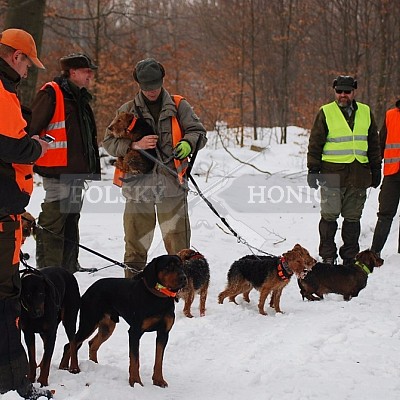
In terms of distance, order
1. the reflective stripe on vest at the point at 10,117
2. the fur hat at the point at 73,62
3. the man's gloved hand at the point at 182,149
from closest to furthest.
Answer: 1. the reflective stripe on vest at the point at 10,117
2. the fur hat at the point at 73,62
3. the man's gloved hand at the point at 182,149

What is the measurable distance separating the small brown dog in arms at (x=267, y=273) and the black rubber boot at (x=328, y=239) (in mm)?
1421

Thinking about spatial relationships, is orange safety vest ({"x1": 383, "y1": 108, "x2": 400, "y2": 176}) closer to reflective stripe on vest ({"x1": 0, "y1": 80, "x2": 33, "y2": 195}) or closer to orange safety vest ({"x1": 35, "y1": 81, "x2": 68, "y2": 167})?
orange safety vest ({"x1": 35, "y1": 81, "x2": 68, "y2": 167})

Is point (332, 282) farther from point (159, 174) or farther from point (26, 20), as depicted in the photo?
point (26, 20)

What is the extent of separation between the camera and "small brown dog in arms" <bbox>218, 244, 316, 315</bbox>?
5254 millimetres

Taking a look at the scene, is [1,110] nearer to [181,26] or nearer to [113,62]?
[113,62]

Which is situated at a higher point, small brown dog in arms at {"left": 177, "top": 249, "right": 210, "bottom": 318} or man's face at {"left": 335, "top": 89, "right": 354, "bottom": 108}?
man's face at {"left": 335, "top": 89, "right": 354, "bottom": 108}

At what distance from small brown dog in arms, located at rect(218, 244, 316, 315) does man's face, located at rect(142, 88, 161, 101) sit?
204 centimetres

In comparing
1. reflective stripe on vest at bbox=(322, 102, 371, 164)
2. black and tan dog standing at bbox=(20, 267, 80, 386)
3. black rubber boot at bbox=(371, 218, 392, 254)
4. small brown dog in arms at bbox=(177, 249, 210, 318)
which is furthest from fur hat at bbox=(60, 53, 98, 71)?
black rubber boot at bbox=(371, 218, 392, 254)

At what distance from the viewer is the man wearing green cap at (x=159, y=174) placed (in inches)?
201

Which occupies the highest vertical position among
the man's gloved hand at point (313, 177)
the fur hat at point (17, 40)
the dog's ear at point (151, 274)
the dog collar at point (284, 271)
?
the fur hat at point (17, 40)

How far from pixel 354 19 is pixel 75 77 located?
15748 mm

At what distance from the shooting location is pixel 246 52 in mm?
20594

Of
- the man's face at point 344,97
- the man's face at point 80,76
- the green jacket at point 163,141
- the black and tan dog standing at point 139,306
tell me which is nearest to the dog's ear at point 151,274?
the black and tan dog standing at point 139,306

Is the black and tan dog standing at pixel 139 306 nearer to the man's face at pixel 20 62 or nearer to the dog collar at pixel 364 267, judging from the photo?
the man's face at pixel 20 62
